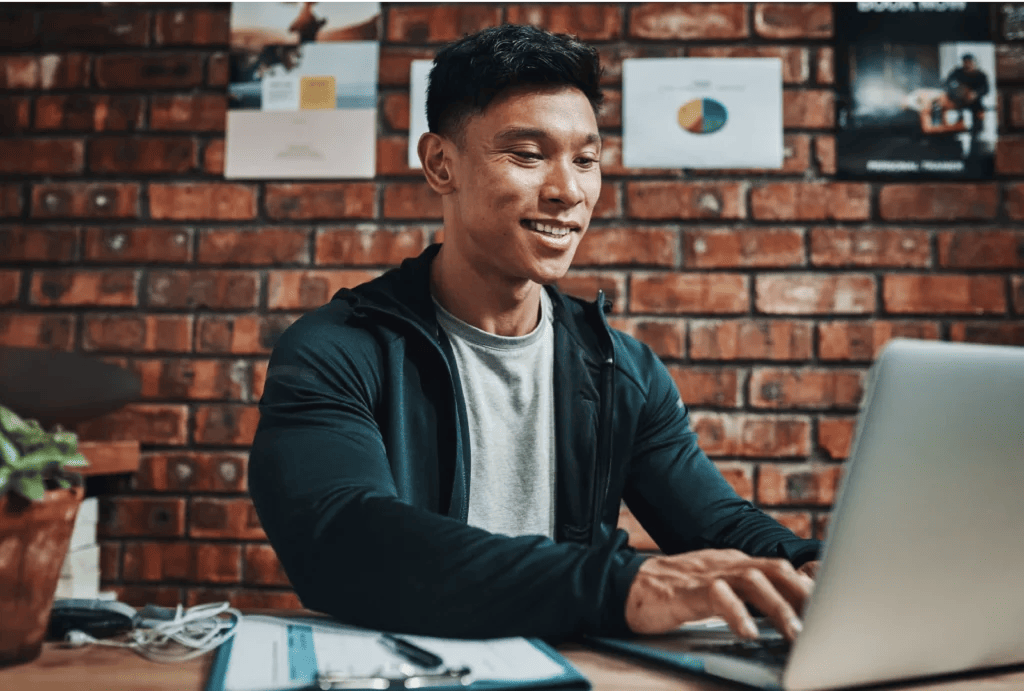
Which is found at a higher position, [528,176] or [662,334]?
[528,176]

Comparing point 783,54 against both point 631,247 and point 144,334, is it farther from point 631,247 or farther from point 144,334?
point 144,334

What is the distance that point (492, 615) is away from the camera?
0.66 meters

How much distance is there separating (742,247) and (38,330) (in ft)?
5.27

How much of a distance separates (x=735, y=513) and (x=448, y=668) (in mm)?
682

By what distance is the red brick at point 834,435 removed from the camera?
5.63 ft

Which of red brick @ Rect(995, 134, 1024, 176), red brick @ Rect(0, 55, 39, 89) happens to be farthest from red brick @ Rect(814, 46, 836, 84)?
red brick @ Rect(0, 55, 39, 89)

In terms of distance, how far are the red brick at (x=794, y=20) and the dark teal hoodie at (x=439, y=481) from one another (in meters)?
0.88

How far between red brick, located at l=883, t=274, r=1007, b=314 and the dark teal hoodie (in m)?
0.70

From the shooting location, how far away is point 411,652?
60 centimetres

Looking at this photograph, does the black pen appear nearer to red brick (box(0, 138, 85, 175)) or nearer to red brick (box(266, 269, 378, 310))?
red brick (box(266, 269, 378, 310))

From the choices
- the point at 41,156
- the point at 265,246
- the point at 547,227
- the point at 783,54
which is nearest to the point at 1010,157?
the point at 783,54

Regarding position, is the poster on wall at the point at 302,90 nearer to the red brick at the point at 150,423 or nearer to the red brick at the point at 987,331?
the red brick at the point at 150,423

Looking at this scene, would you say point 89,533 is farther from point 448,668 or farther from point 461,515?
point 448,668

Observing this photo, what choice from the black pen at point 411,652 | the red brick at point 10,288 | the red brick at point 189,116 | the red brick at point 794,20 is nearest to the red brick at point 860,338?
the red brick at point 794,20
